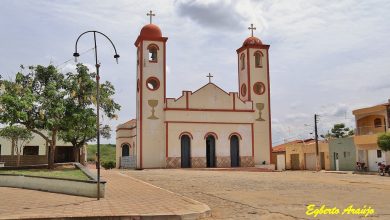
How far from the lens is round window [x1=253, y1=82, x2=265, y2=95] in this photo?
4053cm

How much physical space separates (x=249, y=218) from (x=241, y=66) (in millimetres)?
33652

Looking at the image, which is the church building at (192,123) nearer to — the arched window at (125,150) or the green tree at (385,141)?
the arched window at (125,150)

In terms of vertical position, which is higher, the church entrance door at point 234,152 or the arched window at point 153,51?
the arched window at point 153,51

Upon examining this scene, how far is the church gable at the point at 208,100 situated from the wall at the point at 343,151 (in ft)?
36.1

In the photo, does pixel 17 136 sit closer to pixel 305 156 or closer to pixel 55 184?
pixel 55 184

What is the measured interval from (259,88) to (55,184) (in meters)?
28.9

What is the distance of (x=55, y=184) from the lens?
14516mm

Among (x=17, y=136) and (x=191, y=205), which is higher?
(x=17, y=136)

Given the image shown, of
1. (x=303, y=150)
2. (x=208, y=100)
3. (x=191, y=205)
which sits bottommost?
(x=191, y=205)

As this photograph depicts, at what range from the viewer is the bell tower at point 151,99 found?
3681 cm

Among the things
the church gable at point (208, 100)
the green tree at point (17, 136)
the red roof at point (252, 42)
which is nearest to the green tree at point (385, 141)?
the church gable at point (208, 100)

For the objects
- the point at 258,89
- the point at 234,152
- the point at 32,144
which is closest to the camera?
the point at 234,152

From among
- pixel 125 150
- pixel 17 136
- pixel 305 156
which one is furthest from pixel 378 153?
pixel 17 136

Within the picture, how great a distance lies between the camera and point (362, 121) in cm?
4322
